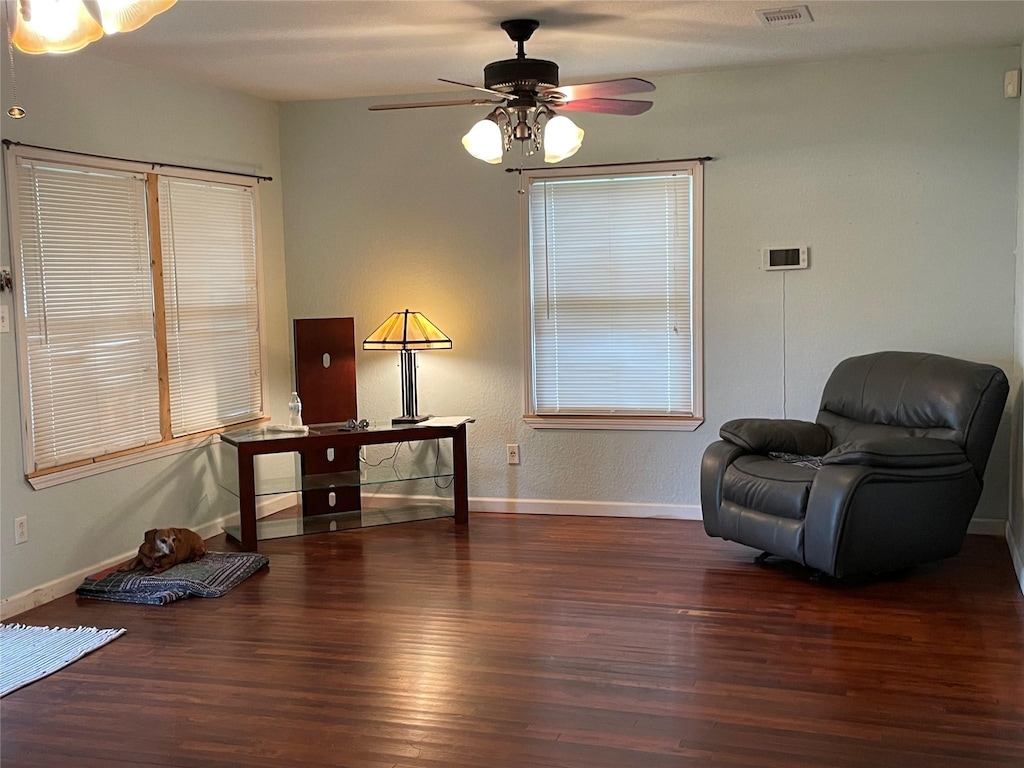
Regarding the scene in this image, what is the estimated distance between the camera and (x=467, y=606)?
13.1ft

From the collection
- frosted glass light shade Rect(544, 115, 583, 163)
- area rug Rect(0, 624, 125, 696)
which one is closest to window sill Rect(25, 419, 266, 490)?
area rug Rect(0, 624, 125, 696)

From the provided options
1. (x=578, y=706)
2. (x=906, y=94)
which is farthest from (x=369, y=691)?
(x=906, y=94)

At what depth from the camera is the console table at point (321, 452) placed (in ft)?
16.2

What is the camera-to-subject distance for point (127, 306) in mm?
4652

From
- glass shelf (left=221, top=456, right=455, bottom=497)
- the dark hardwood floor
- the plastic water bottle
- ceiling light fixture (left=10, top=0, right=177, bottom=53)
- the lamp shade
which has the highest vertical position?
ceiling light fixture (left=10, top=0, right=177, bottom=53)

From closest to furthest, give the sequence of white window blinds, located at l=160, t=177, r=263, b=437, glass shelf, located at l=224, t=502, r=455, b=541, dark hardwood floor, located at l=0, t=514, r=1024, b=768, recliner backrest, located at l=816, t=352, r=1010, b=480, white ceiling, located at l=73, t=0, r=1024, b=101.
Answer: dark hardwood floor, located at l=0, t=514, r=1024, b=768 < white ceiling, located at l=73, t=0, r=1024, b=101 < recliner backrest, located at l=816, t=352, r=1010, b=480 < white window blinds, located at l=160, t=177, r=263, b=437 < glass shelf, located at l=224, t=502, r=455, b=541

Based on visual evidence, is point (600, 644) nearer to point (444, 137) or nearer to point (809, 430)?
point (809, 430)

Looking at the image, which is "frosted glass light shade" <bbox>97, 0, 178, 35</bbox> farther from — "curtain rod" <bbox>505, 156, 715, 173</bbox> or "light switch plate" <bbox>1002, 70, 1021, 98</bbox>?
"light switch plate" <bbox>1002, 70, 1021, 98</bbox>

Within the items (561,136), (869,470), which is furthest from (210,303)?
(869,470)

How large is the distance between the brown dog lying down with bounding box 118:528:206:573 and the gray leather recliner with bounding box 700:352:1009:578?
7.79ft

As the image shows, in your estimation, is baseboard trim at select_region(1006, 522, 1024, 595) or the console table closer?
baseboard trim at select_region(1006, 522, 1024, 595)

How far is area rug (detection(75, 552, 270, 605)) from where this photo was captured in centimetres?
416

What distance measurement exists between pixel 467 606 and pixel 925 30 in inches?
124

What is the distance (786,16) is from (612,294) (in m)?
1.80
